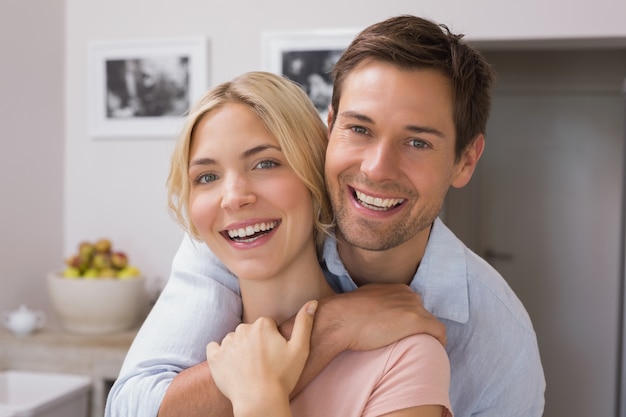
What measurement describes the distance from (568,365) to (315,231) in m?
3.78

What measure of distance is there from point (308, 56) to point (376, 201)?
210 centimetres

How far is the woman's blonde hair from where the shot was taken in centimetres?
131

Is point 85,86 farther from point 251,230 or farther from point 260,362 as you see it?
point 260,362

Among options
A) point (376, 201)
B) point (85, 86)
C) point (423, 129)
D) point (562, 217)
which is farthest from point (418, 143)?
point (562, 217)

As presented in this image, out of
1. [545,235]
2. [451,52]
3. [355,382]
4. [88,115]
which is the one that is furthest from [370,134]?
[545,235]

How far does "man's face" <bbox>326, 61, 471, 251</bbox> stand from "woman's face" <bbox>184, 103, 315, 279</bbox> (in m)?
0.10

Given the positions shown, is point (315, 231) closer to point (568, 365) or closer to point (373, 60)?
point (373, 60)

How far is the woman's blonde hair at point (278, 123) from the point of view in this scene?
1308mm

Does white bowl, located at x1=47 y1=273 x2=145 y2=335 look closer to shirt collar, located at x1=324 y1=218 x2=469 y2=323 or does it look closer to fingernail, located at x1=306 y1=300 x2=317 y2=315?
shirt collar, located at x1=324 y1=218 x2=469 y2=323

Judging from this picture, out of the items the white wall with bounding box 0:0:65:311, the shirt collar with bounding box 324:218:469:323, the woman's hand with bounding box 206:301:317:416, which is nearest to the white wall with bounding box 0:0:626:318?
the white wall with bounding box 0:0:65:311

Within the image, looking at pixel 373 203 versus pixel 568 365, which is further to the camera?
pixel 568 365

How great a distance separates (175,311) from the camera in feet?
4.79

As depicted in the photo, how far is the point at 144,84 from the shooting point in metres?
3.54

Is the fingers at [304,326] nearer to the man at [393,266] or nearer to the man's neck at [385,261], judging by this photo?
the man at [393,266]
